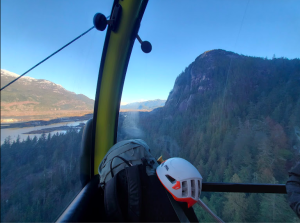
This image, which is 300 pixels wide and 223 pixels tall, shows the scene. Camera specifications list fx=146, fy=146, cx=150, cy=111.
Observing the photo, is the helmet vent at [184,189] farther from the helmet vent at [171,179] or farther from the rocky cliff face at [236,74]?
the rocky cliff face at [236,74]

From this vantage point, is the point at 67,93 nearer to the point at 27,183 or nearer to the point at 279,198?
the point at 27,183

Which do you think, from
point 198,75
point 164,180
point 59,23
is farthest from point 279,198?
point 59,23

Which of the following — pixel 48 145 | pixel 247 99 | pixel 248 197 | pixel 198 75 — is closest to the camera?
pixel 48 145

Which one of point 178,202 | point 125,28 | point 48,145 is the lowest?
point 178,202

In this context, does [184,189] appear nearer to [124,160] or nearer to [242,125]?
[124,160]

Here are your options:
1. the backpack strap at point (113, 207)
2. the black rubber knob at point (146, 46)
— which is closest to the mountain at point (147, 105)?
the black rubber knob at point (146, 46)

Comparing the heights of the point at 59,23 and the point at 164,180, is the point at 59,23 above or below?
above
